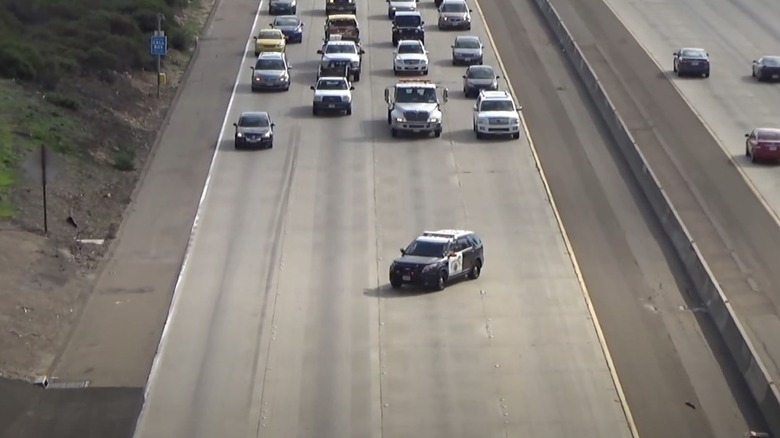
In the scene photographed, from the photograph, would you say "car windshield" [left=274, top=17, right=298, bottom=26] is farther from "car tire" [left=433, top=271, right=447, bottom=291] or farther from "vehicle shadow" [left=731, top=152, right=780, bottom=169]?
"car tire" [left=433, top=271, right=447, bottom=291]

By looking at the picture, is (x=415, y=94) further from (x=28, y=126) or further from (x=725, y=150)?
(x=28, y=126)

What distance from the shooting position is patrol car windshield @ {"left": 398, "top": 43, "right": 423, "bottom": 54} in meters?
75.8

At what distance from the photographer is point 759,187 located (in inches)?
2130

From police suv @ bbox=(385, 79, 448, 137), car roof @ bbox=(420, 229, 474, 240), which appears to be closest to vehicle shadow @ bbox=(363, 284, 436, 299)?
car roof @ bbox=(420, 229, 474, 240)

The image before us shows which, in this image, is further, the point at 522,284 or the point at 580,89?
the point at 580,89

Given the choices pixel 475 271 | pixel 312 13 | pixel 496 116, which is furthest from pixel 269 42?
pixel 475 271

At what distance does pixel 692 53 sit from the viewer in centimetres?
7356

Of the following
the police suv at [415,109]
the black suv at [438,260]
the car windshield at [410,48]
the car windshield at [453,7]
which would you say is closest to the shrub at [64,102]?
the police suv at [415,109]

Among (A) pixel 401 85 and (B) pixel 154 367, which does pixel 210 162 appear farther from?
(B) pixel 154 367

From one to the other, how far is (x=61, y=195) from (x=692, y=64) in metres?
33.5

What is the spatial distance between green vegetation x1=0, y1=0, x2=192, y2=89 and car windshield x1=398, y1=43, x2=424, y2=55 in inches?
420

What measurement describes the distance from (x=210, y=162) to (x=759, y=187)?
19.1 metres

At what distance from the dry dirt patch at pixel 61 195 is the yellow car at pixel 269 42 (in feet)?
25.0

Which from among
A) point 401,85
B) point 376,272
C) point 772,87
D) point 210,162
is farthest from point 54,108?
point 772,87
